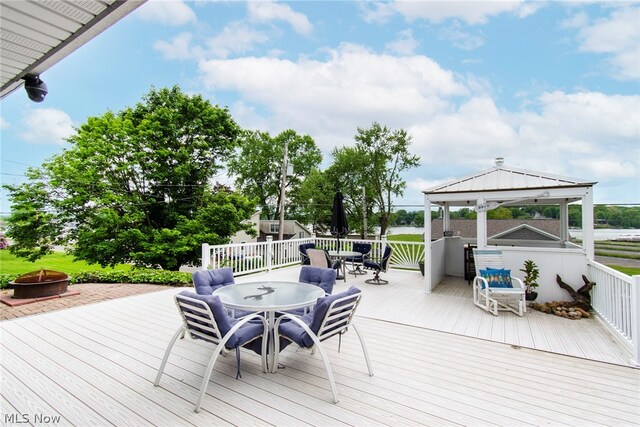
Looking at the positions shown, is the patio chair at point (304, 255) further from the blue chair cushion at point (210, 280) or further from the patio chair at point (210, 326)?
the patio chair at point (210, 326)

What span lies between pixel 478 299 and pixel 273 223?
85.3ft

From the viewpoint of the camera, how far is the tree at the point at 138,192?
13.3 m

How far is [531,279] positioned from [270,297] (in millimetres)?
4761

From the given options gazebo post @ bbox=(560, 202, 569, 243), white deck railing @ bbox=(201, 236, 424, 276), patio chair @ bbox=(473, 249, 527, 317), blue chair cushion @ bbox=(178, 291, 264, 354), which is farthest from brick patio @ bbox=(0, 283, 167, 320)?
gazebo post @ bbox=(560, 202, 569, 243)

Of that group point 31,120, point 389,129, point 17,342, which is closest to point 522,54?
point 17,342

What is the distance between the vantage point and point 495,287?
5090 mm

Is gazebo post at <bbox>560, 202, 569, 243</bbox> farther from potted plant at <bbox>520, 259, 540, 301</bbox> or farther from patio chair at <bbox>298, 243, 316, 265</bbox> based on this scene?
patio chair at <bbox>298, 243, 316, 265</bbox>

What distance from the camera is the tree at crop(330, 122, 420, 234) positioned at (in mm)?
27062

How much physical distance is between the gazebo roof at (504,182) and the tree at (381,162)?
68.5 feet

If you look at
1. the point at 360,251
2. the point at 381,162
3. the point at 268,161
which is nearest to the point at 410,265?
the point at 360,251

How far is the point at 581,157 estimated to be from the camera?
12898 mm

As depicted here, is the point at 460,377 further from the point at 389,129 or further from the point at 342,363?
the point at 389,129

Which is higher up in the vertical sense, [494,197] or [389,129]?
[389,129]

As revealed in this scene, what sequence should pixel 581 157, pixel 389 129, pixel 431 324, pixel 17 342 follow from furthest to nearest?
pixel 389 129
pixel 581 157
pixel 431 324
pixel 17 342
